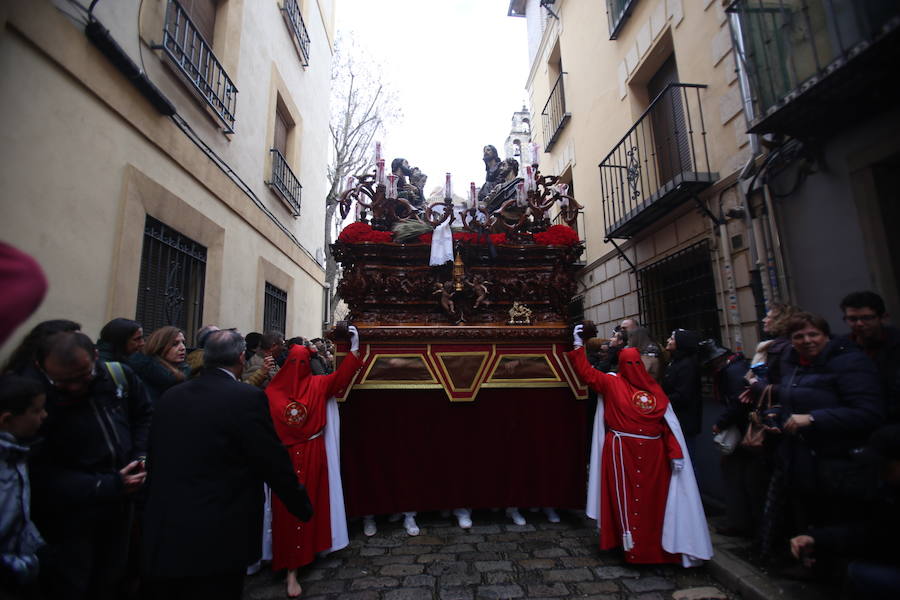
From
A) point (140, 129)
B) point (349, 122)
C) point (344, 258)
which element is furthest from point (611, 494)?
point (349, 122)

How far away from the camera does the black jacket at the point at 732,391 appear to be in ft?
12.2

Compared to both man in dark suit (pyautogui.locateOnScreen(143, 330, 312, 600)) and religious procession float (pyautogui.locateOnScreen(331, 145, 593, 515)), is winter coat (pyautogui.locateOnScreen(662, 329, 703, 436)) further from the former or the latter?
man in dark suit (pyautogui.locateOnScreen(143, 330, 312, 600))

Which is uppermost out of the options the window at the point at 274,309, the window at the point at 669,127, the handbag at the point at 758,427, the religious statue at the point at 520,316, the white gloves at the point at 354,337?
the window at the point at 669,127

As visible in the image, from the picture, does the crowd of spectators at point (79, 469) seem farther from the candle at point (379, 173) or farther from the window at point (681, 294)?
the window at point (681, 294)

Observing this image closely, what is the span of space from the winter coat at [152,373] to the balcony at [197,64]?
12.0ft

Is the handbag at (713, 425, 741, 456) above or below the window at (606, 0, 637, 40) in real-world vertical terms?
below

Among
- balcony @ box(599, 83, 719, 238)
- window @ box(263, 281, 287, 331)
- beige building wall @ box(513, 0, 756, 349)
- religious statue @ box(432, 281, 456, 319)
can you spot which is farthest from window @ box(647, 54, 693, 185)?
window @ box(263, 281, 287, 331)

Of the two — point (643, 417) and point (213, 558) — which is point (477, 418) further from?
point (213, 558)

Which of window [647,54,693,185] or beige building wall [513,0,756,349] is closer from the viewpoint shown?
beige building wall [513,0,756,349]

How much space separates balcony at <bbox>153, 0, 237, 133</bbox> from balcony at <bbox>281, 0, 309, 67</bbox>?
318cm

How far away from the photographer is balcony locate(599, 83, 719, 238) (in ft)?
20.6

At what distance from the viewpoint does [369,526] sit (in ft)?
13.9

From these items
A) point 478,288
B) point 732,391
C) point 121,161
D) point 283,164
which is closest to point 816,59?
point 732,391

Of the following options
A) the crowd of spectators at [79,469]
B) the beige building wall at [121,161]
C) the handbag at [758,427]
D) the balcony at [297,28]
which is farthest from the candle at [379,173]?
the balcony at [297,28]
